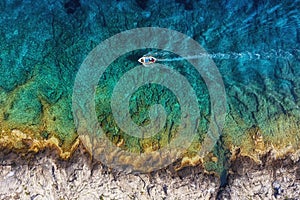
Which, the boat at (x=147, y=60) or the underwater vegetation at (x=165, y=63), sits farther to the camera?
the boat at (x=147, y=60)

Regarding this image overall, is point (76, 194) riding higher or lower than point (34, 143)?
lower

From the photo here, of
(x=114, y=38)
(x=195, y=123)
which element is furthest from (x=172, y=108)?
(x=114, y=38)

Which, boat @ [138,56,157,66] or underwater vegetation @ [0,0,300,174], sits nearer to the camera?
underwater vegetation @ [0,0,300,174]

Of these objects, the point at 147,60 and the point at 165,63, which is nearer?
the point at 147,60

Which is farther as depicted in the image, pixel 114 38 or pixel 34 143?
pixel 114 38

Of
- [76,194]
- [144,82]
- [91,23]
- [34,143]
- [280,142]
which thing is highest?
[91,23]

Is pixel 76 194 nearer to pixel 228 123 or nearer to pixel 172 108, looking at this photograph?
pixel 172 108
